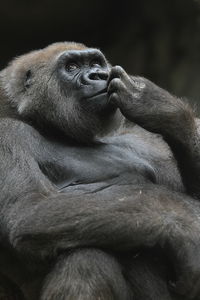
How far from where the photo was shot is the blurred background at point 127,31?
9656mm

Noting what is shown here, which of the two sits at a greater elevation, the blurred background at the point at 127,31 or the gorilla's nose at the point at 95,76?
the gorilla's nose at the point at 95,76

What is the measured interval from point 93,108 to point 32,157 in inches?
24.0

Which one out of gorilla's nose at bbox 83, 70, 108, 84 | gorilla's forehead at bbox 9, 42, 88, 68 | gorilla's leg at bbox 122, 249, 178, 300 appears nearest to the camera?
gorilla's leg at bbox 122, 249, 178, 300

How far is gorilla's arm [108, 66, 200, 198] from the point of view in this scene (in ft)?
14.4

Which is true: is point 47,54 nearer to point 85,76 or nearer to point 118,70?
point 85,76

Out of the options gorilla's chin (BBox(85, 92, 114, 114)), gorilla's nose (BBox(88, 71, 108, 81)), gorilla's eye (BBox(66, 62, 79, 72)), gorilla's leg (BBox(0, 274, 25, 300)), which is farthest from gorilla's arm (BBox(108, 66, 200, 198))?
gorilla's leg (BBox(0, 274, 25, 300))

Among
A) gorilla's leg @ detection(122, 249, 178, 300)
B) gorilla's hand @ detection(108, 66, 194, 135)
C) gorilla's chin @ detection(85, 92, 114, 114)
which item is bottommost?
gorilla's leg @ detection(122, 249, 178, 300)

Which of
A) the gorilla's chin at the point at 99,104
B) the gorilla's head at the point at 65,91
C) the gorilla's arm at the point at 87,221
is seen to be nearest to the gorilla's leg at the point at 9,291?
the gorilla's arm at the point at 87,221

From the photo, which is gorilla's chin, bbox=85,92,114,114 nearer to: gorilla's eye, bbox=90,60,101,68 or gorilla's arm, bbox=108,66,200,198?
gorilla's arm, bbox=108,66,200,198

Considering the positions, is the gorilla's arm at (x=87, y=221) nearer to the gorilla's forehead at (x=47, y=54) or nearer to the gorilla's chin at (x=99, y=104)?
the gorilla's chin at (x=99, y=104)

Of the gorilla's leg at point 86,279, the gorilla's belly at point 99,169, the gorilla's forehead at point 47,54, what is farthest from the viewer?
the gorilla's forehead at point 47,54

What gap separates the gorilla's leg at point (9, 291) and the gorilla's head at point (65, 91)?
44.0 inches

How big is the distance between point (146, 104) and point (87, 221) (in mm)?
881

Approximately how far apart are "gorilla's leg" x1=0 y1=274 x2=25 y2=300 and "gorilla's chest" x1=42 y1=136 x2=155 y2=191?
80cm
